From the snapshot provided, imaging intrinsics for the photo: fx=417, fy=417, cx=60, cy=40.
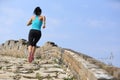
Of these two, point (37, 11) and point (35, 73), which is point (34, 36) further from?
point (35, 73)

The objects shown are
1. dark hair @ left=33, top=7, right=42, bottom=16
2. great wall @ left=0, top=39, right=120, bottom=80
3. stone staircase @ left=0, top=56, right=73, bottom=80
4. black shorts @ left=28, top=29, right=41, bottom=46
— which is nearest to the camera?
great wall @ left=0, top=39, right=120, bottom=80

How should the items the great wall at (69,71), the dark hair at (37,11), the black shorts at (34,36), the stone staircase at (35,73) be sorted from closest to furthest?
the great wall at (69,71) → the stone staircase at (35,73) → the black shorts at (34,36) → the dark hair at (37,11)

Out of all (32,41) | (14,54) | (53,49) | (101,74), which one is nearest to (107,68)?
(101,74)

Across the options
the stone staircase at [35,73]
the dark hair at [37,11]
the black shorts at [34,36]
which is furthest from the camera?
the dark hair at [37,11]

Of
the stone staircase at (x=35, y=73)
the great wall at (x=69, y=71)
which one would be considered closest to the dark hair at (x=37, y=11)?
the great wall at (x=69, y=71)

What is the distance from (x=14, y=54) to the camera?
2108cm

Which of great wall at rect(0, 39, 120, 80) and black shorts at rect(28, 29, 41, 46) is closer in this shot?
great wall at rect(0, 39, 120, 80)

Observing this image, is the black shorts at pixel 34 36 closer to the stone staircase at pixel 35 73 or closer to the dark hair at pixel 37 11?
the dark hair at pixel 37 11

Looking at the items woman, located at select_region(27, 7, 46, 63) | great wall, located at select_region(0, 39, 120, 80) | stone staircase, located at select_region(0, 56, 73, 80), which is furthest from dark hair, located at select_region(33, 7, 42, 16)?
stone staircase, located at select_region(0, 56, 73, 80)

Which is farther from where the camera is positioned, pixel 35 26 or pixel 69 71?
pixel 35 26

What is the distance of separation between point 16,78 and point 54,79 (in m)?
0.94

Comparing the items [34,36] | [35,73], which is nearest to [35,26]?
[34,36]

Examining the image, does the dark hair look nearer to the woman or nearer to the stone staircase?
the woman

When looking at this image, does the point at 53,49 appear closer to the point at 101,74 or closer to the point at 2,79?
the point at 2,79
